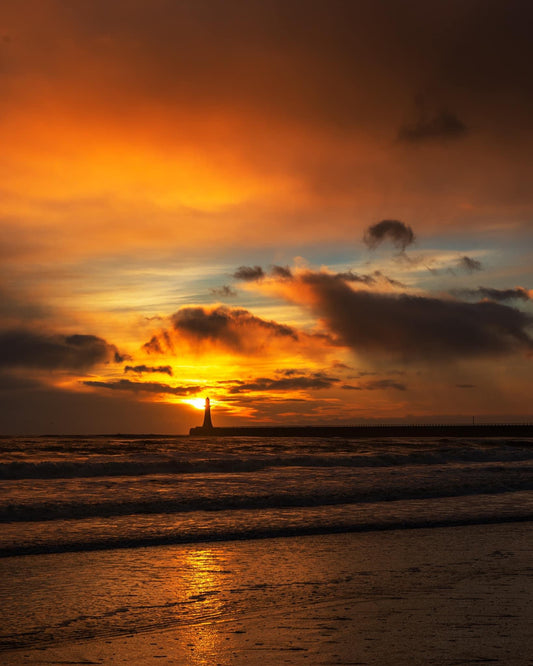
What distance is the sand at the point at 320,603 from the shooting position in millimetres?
5410

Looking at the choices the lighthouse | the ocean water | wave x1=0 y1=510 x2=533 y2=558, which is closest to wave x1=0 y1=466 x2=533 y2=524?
the ocean water

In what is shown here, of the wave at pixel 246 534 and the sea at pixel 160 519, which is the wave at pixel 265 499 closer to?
the sea at pixel 160 519

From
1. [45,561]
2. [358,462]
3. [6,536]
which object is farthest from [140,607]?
[358,462]

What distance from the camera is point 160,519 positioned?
43.0ft

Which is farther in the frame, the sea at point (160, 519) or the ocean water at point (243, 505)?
the ocean water at point (243, 505)

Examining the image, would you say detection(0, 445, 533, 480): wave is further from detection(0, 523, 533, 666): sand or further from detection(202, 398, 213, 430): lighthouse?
detection(202, 398, 213, 430): lighthouse

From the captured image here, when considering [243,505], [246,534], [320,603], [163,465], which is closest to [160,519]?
[246,534]

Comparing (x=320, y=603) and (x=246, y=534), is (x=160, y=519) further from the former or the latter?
(x=320, y=603)

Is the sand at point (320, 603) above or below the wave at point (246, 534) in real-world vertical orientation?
above

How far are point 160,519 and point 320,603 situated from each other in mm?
6759

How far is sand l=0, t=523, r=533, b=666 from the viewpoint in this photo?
5410 mm

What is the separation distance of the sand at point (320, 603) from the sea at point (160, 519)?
3.8 inches

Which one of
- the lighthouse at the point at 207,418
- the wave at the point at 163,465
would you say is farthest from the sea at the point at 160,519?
the lighthouse at the point at 207,418

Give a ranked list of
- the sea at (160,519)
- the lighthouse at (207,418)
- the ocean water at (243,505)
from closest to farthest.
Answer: the sea at (160,519) → the ocean water at (243,505) → the lighthouse at (207,418)
